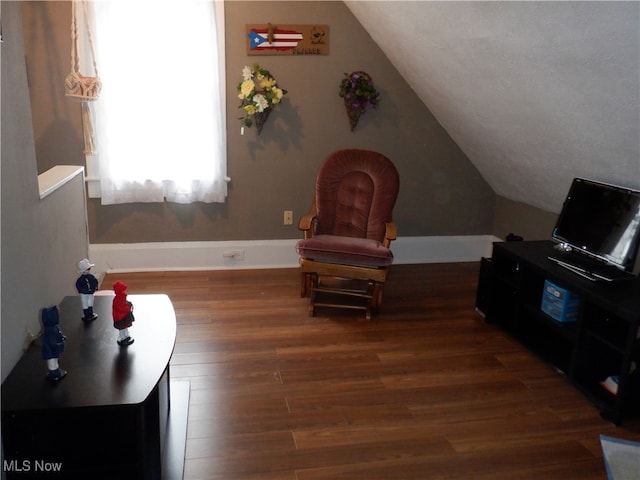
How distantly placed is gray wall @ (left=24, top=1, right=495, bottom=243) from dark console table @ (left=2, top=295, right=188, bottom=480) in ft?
8.50

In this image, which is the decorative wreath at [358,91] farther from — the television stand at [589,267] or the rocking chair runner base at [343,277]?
the television stand at [589,267]

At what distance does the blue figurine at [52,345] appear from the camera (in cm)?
183

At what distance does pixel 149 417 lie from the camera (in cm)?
202

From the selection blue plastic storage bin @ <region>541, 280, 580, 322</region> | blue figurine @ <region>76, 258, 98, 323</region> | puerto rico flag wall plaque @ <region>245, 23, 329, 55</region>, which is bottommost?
blue plastic storage bin @ <region>541, 280, 580, 322</region>

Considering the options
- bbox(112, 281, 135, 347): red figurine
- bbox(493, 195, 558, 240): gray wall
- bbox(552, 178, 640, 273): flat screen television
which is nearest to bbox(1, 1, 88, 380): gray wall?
bbox(112, 281, 135, 347): red figurine

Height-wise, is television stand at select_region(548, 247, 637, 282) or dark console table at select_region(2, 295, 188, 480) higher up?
television stand at select_region(548, 247, 637, 282)

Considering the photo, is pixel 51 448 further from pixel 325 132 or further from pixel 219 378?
pixel 325 132

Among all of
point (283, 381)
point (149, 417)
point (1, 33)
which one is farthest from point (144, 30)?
point (149, 417)

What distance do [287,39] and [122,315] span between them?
2.96 meters

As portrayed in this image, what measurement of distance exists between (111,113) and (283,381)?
97.8 inches

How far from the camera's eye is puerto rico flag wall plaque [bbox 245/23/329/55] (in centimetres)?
432

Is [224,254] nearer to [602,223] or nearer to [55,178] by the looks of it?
[55,178]

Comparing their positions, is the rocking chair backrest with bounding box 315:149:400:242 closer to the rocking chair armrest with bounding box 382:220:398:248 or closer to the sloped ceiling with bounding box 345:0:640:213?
the rocking chair armrest with bounding box 382:220:398:248

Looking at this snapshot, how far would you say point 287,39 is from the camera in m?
4.37
